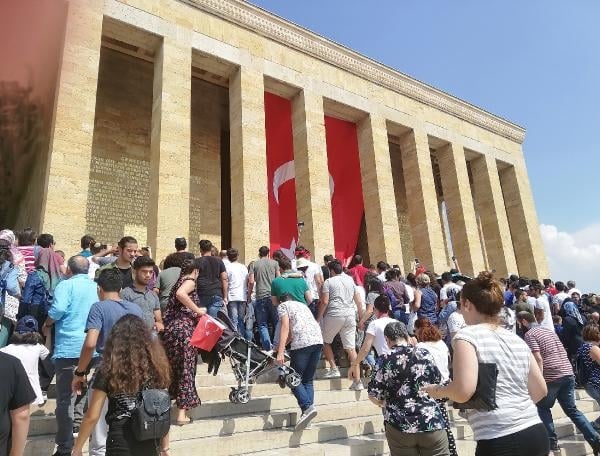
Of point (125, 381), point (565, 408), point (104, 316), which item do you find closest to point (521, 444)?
point (125, 381)

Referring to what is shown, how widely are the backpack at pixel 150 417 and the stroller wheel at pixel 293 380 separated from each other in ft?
6.94

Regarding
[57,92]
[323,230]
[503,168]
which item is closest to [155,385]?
[57,92]

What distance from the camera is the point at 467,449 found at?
4680mm

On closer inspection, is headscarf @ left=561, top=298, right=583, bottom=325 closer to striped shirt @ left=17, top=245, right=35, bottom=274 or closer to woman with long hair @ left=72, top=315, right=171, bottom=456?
woman with long hair @ left=72, top=315, right=171, bottom=456

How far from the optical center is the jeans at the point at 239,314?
717 cm

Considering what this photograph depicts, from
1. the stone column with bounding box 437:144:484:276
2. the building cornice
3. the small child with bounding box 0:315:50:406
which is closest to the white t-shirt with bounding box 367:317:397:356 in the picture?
the small child with bounding box 0:315:50:406

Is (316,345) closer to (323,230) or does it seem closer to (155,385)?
(155,385)

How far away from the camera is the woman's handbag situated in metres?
2.17

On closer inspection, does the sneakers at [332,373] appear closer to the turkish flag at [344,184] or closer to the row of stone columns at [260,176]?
the row of stone columns at [260,176]

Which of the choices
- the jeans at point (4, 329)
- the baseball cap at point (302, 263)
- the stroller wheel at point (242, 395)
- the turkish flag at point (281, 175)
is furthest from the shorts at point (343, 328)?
the turkish flag at point (281, 175)

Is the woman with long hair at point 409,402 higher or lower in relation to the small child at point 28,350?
lower

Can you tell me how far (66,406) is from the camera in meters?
3.59

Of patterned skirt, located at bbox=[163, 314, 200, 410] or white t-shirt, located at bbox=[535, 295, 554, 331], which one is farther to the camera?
white t-shirt, located at bbox=[535, 295, 554, 331]

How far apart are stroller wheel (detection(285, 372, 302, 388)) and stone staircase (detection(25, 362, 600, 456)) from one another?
46cm
